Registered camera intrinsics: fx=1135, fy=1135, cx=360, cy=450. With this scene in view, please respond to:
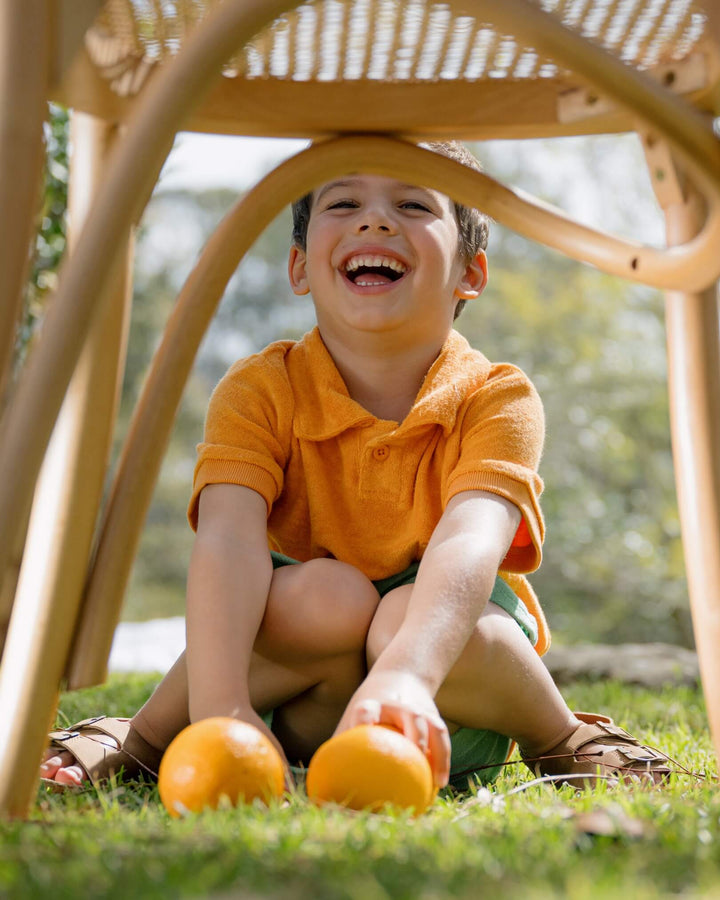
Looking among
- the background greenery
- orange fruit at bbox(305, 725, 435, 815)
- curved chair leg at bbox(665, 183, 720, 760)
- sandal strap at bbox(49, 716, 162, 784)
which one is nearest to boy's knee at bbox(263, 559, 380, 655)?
sandal strap at bbox(49, 716, 162, 784)

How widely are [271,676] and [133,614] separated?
30.1ft

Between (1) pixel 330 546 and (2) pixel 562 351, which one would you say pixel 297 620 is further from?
(2) pixel 562 351

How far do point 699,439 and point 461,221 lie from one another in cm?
77

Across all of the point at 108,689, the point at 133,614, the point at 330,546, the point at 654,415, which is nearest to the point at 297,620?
the point at 330,546

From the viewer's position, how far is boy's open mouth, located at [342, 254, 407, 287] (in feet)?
5.34

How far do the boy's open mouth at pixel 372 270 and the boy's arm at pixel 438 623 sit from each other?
403 mm

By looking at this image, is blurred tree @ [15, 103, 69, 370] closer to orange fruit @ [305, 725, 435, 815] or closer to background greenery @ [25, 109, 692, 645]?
orange fruit @ [305, 725, 435, 815]

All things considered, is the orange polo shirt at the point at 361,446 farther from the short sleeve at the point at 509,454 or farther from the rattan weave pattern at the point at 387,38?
the rattan weave pattern at the point at 387,38

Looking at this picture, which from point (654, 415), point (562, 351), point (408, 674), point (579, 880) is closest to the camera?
point (579, 880)

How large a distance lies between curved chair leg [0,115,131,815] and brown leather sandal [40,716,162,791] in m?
0.33

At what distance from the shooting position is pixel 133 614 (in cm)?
1035

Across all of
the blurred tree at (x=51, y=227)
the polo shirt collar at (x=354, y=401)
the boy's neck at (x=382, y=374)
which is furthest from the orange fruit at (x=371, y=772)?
the blurred tree at (x=51, y=227)

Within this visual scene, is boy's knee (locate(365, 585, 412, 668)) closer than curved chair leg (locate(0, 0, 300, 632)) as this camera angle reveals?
No

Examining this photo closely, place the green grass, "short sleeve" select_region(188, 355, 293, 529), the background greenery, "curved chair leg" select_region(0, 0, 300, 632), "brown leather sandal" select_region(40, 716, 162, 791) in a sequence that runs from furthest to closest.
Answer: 1. the background greenery
2. "short sleeve" select_region(188, 355, 293, 529)
3. "brown leather sandal" select_region(40, 716, 162, 791)
4. "curved chair leg" select_region(0, 0, 300, 632)
5. the green grass
